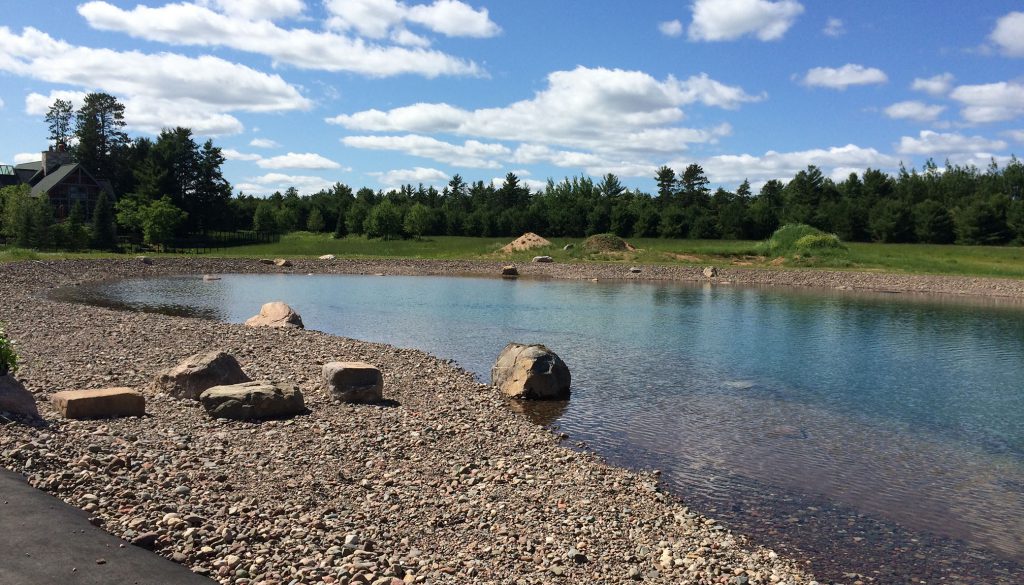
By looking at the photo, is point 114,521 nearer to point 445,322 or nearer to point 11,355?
point 11,355

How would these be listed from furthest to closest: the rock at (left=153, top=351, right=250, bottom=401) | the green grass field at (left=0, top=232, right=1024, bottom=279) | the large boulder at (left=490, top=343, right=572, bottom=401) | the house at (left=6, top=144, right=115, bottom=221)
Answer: the house at (left=6, top=144, right=115, bottom=221), the green grass field at (left=0, top=232, right=1024, bottom=279), the large boulder at (left=490, top=343, right=572, bottom=401), the rock at (left=153, top=351, right=250, bottom=401)

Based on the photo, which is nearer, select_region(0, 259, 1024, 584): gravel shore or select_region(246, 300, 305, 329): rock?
select_region(0, 259, 1024, 584): gravel shore

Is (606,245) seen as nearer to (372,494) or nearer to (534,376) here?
(534,376)

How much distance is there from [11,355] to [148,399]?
2.77 meters

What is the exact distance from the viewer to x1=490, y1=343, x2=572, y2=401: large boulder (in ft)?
62.3

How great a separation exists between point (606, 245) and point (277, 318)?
58281 mm

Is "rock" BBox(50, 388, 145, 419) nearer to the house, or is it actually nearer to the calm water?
the calm water

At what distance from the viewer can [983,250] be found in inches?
3248

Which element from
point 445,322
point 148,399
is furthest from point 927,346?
point 148,399

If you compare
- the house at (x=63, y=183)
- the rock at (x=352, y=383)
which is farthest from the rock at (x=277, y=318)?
the house at (x=63, y=183)

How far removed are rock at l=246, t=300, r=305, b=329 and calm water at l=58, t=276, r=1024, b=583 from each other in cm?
207

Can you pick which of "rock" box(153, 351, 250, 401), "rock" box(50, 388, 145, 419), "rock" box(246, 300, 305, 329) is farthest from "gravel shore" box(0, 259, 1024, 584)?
"rock" box(246, 300, 305, 329)

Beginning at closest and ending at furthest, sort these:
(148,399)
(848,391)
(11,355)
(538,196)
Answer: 1. (11,355)
2. (148,399)
3. (848,391)
4. (538,196)

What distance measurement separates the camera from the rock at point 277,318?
29.3m
